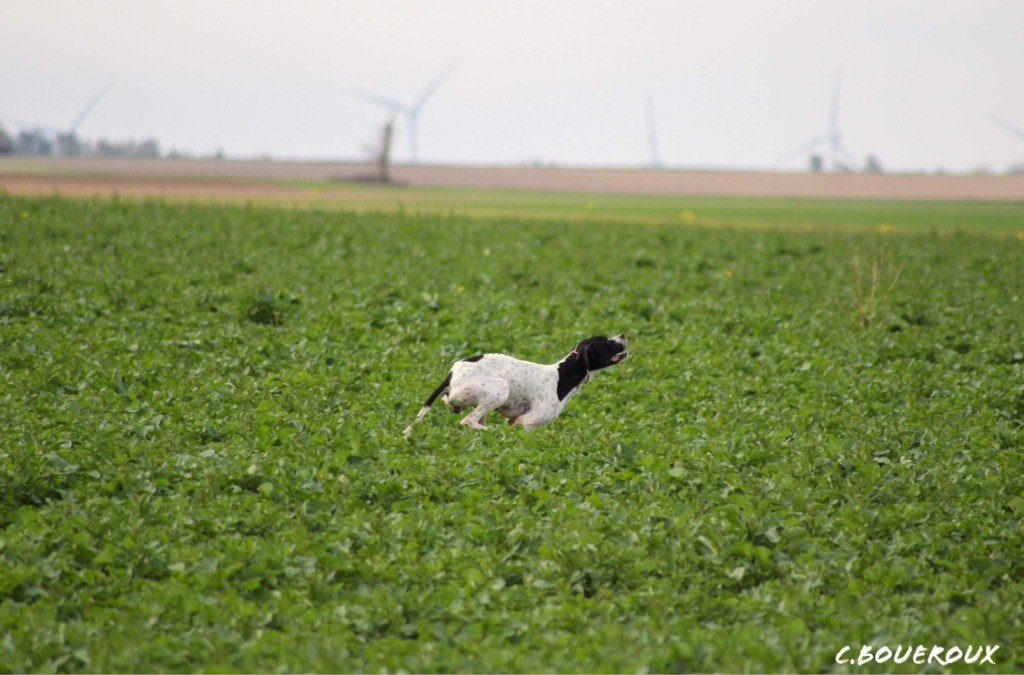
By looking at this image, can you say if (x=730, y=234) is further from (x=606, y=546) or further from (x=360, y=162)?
(x=360, y=162)

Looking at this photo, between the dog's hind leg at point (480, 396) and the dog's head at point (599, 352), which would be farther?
the dog's head at point (599, 352)

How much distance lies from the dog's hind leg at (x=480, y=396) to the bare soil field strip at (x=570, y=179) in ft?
190

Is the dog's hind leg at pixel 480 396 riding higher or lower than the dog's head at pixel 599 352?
lower

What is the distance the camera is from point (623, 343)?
11.8 metres

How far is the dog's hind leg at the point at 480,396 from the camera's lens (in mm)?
11297

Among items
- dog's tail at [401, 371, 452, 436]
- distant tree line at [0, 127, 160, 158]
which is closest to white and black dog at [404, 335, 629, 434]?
dog's tail at [401, 371, 452, 436]

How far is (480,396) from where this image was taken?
11.3 meters

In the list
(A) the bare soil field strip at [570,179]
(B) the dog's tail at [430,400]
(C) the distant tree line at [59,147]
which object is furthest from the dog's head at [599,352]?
(C) the distant tree line at [59,147]

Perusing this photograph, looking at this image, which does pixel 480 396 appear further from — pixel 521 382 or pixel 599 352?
pixel 599 352

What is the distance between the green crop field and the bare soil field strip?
170 feet

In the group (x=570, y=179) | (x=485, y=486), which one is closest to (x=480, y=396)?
(x=485, y=486)

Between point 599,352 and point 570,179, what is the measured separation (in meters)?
79.0

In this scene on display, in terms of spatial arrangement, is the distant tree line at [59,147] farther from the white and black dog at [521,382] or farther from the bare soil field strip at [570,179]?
the white and black dog at [521,382]

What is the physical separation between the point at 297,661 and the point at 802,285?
61.6 ft
